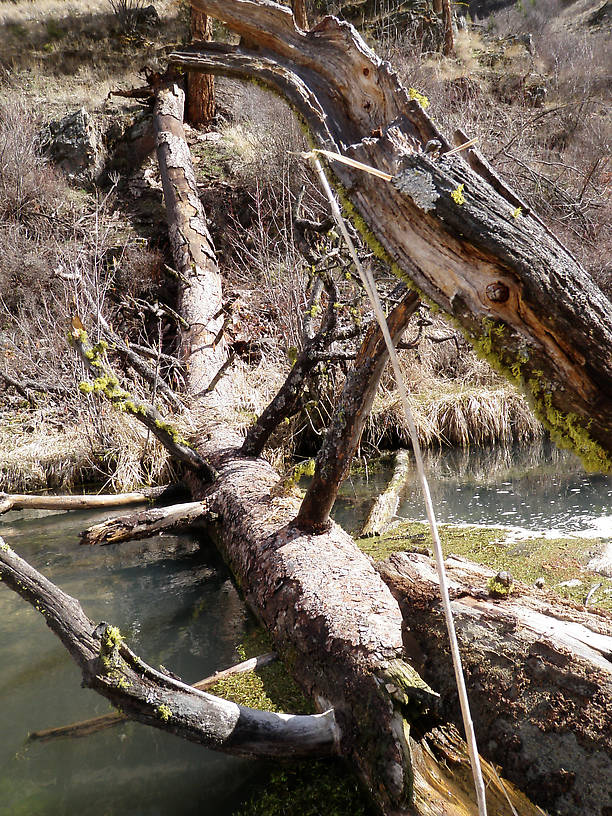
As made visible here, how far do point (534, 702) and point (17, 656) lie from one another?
265 centimetres

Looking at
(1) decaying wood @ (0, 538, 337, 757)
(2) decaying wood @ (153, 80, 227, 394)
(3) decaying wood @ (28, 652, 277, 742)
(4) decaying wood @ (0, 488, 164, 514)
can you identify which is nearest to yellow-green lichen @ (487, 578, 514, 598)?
(1) decaying wood @ (0, 538, 337, 757)

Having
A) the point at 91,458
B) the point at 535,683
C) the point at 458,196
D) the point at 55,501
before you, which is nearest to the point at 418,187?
the point at 458,196

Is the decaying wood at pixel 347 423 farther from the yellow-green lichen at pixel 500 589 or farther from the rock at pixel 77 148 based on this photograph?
the rock at pixel 77 148

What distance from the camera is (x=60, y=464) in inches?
244

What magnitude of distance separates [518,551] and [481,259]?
3.10m

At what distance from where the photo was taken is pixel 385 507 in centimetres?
496

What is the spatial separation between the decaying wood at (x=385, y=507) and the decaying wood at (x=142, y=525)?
1.34 meters

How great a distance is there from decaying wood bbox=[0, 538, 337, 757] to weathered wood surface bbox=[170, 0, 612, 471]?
1.36 meters

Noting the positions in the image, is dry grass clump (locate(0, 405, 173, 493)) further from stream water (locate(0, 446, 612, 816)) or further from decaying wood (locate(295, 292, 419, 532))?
decaying wood (locate(295, 292, 419, 532))

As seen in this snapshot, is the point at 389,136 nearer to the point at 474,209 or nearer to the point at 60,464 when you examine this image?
the point at 474,209

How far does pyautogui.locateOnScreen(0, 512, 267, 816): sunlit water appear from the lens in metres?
2.17

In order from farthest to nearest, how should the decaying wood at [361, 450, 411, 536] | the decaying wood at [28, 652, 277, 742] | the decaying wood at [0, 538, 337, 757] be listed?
the decaying wood at [361, 450, 411, 536], the decaying wood at [28, 652, 277, 742], the decaying wood at [0, 538, 337, 757]

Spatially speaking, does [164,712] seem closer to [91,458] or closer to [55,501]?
[55,501]

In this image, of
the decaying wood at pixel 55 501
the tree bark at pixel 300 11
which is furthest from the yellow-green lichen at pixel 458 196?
the tree bark at pixel 300 11
